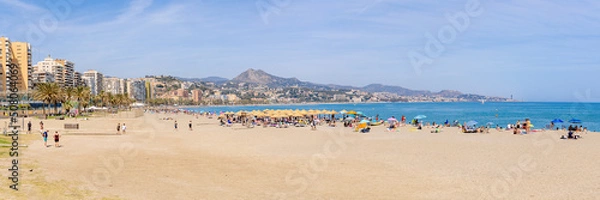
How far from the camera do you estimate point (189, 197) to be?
11750 mm

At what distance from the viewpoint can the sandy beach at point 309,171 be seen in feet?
40.6

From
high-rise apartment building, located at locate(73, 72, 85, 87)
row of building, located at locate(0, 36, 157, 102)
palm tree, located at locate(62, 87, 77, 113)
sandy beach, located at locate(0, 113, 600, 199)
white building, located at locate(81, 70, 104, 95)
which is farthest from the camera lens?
white building, located at locate(81, 70, 104, 95)

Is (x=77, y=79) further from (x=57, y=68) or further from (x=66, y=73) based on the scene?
(x=57, y=68)

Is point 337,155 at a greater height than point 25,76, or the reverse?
point 25,76

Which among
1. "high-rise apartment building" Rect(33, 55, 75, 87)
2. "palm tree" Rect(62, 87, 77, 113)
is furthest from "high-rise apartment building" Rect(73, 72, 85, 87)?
"palm tree" Rect(62, 87, 77, 113)

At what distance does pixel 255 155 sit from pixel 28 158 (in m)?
8.90

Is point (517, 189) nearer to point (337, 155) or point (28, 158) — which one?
point (337, 155)

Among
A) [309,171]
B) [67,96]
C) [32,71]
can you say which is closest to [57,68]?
[32,71]

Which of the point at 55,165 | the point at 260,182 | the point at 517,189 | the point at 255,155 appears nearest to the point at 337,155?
the point at 255,155

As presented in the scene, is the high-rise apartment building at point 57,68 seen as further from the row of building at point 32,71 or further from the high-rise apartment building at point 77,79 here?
the high-rise apartment building at point 77,79

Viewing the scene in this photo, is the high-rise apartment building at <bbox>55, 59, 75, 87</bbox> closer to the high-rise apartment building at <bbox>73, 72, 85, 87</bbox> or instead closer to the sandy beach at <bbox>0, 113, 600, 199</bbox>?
the high-rise apartment building at <bbox>73, 72, 85, 87</bbox>

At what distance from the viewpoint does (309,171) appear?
16.4 metres

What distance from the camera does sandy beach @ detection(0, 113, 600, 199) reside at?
487 inches

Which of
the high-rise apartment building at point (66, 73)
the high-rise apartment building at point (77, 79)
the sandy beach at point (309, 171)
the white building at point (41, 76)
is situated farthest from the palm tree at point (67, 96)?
the high-rise apartment building at point (77, 79)
